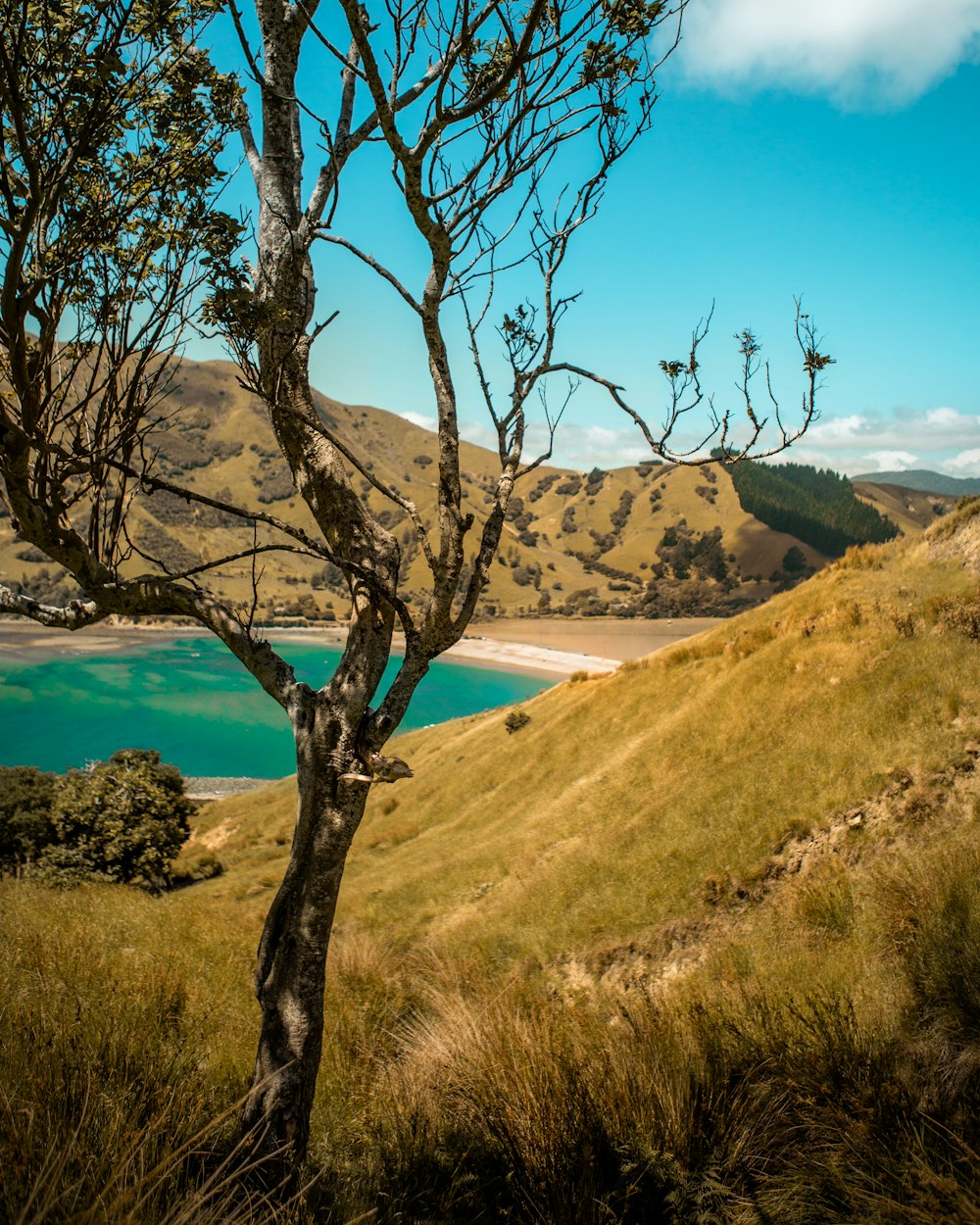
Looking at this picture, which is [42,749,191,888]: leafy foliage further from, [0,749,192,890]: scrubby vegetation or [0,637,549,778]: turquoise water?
[0,637,549,778]: turquoise water

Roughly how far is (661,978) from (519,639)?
516 ft

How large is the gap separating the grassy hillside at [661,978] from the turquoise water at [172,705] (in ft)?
210

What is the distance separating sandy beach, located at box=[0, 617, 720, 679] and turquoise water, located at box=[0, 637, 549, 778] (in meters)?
6.21

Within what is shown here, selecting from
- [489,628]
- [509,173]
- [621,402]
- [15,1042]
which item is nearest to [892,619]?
[621,402]

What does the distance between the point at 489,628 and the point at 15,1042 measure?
6964 inches

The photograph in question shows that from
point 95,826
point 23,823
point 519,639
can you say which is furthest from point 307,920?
point 519,639

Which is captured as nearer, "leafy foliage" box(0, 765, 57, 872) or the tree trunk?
the tree trunk

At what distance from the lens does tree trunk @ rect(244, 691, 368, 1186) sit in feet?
16.3

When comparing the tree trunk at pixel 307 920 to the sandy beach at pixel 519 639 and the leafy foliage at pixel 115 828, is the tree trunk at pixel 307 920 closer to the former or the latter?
the leafy foliage at pixel 115 828

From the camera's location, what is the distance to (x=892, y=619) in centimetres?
1577

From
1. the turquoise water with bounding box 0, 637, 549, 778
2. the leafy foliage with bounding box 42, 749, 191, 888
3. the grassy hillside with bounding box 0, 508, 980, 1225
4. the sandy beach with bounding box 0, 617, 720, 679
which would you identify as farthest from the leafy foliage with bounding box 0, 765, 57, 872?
the sandy beach with bounding box 0, 617, 720, 679

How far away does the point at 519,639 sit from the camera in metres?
168

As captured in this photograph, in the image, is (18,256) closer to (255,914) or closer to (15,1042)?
(15,1042)

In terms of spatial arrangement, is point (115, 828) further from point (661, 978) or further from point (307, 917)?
point (307, 917)
